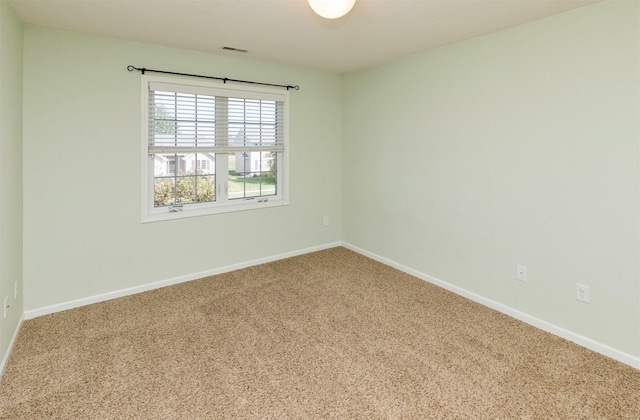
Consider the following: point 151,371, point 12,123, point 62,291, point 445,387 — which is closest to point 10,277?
point 62,291

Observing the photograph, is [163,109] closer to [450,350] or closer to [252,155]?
[252,155]

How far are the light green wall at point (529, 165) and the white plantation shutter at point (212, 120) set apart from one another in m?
1.27

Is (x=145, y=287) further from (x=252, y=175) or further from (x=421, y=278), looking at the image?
(x=421, y=278)

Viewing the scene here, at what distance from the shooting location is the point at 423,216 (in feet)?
12.4

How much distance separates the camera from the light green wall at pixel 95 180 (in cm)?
290

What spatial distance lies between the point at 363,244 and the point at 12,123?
357cm

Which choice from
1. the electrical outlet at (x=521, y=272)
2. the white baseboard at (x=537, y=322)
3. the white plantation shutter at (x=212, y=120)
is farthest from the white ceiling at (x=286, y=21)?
the white baseboard at (x=537, y=322)

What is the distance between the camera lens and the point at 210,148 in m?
3.79

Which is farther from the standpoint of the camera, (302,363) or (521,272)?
(521,272)

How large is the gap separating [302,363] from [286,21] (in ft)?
8.00

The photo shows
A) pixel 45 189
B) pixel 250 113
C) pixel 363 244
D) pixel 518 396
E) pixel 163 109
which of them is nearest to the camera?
pixel 518 396

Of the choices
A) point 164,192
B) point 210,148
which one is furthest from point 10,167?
point 210,148

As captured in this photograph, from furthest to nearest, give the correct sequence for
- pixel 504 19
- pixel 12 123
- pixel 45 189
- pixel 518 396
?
pixel 45 189, pixel 504 19, pixel 12 123, pixel 518 396

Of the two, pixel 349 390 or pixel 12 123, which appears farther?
pixel 12 123
